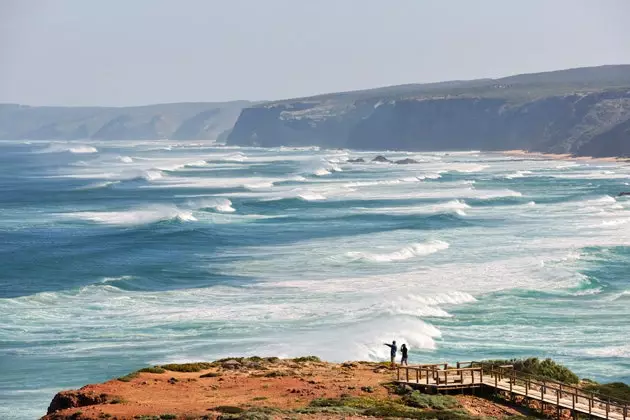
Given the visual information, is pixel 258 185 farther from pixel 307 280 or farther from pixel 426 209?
pixel 307 280

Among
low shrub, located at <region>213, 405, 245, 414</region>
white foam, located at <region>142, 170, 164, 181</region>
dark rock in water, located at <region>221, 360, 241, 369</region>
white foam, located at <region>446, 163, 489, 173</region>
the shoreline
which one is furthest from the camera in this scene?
the shoreline

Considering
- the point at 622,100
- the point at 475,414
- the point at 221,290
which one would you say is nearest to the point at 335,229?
the point at 221,290


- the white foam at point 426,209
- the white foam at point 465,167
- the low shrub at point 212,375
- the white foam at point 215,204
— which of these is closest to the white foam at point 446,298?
the low shrub at point 212,375

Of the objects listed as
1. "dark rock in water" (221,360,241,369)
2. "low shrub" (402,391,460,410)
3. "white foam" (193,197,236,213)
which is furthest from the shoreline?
"low shrub" (402,391,460,410)

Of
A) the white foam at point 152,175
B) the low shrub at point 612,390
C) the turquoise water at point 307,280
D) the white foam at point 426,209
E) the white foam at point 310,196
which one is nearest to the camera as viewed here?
the low shrub at point 612,390

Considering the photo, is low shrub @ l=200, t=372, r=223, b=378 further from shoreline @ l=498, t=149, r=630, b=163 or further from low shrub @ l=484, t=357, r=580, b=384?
shoreline @ l=498, t=149, r=630, b=163

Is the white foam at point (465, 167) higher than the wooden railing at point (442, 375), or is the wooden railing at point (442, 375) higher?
the white foam at point (465, 167)

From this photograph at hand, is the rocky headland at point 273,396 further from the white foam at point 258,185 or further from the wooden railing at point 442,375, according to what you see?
the white foam at point 258,185
